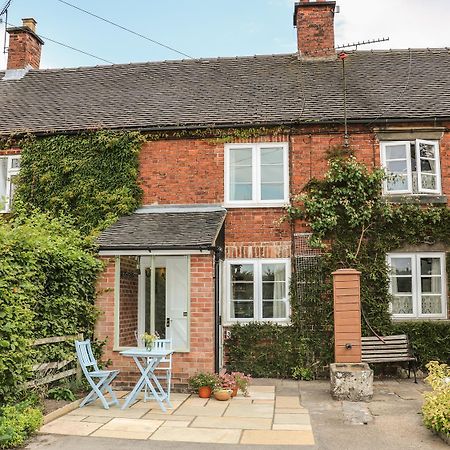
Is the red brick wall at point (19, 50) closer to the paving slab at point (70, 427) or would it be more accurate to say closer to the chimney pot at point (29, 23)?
the chimney pot at point (29, 23)

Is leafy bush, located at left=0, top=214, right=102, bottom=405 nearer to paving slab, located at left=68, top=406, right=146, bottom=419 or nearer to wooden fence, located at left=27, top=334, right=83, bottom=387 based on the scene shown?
wooden fence, located at left=27, top=334, right=83, bottom=387

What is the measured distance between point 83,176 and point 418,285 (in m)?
8.28

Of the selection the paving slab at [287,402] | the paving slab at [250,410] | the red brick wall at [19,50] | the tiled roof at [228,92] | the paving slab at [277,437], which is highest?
the red brick wall at [19,50]

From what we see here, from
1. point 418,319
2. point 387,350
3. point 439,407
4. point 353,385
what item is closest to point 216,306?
point 353,385

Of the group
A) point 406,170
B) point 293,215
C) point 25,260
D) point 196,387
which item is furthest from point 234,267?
point 25,260

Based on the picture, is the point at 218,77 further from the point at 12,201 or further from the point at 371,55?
the point at 12,201

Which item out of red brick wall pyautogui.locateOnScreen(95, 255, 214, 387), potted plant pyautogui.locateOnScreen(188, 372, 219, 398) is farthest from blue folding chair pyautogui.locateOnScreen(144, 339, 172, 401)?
potted plant pyautogui.locateOnScreen(188, 372, 219, 398)

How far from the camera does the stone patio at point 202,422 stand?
22.5ft

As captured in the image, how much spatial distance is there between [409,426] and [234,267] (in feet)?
18.7

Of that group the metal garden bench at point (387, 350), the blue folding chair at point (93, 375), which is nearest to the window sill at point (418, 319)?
the metal garden bench at point (387, 350)

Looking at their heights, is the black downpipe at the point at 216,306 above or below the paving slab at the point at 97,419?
above

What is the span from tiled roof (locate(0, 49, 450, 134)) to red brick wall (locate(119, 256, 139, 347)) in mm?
3566

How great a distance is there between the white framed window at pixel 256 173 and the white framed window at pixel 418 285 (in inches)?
121

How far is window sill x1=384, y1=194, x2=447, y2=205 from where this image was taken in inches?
474
